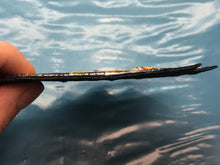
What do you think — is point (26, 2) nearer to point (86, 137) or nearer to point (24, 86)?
point (24, 86)

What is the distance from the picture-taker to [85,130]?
149 cm

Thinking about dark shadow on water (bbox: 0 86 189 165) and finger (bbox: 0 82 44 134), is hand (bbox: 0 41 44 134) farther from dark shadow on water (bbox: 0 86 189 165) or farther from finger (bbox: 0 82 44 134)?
dark shadow on water (bbox: 0 86 189 165)

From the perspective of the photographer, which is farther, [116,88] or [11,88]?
[116,88]

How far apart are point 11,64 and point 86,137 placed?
876 millimetres

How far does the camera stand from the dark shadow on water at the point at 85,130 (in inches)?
51.4

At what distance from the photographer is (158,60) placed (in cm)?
231

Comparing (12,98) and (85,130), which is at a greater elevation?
(12,98)

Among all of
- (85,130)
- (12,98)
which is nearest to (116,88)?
(85,130)

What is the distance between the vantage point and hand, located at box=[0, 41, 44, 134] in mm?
1388

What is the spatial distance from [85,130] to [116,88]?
2.25 ft

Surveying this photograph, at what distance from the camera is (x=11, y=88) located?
146 cm

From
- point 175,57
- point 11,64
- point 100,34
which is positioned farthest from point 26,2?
point 175,57

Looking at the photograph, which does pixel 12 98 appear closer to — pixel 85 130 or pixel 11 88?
pixel 11 88

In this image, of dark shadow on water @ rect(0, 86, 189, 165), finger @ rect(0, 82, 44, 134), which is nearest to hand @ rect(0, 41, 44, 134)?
finger @ rect(0, 82, 44, 134)
